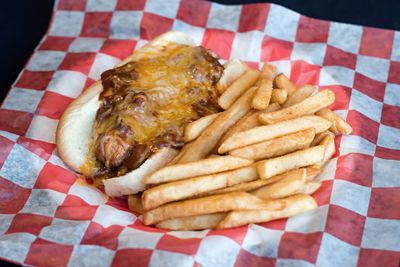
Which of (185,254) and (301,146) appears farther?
(301,146)

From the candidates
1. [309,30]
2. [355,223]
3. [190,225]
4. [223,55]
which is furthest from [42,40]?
[355,223]

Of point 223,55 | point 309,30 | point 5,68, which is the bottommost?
point 5,68

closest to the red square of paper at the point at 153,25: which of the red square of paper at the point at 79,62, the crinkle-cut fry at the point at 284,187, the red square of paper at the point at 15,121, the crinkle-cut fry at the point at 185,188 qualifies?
the red square of paper at the point at 79,62

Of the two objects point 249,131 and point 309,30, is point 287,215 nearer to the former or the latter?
point 249,131

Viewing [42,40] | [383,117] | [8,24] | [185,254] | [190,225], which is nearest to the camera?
[185,254]

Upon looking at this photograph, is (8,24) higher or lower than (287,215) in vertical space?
lower

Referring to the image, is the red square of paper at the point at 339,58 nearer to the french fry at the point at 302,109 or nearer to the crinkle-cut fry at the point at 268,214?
the french fry at the point at 302,109

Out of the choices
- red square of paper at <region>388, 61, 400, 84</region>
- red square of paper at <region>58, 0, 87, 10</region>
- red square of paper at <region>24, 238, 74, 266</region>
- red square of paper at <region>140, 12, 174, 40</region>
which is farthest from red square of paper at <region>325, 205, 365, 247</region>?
red square of paper at <region>58, 0, 87, 10</region>

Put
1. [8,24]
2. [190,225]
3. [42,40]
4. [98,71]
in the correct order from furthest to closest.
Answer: [8,24], [42,40], [98,71], [190,225]

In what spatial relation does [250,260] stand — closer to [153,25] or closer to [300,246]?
[300,246]
